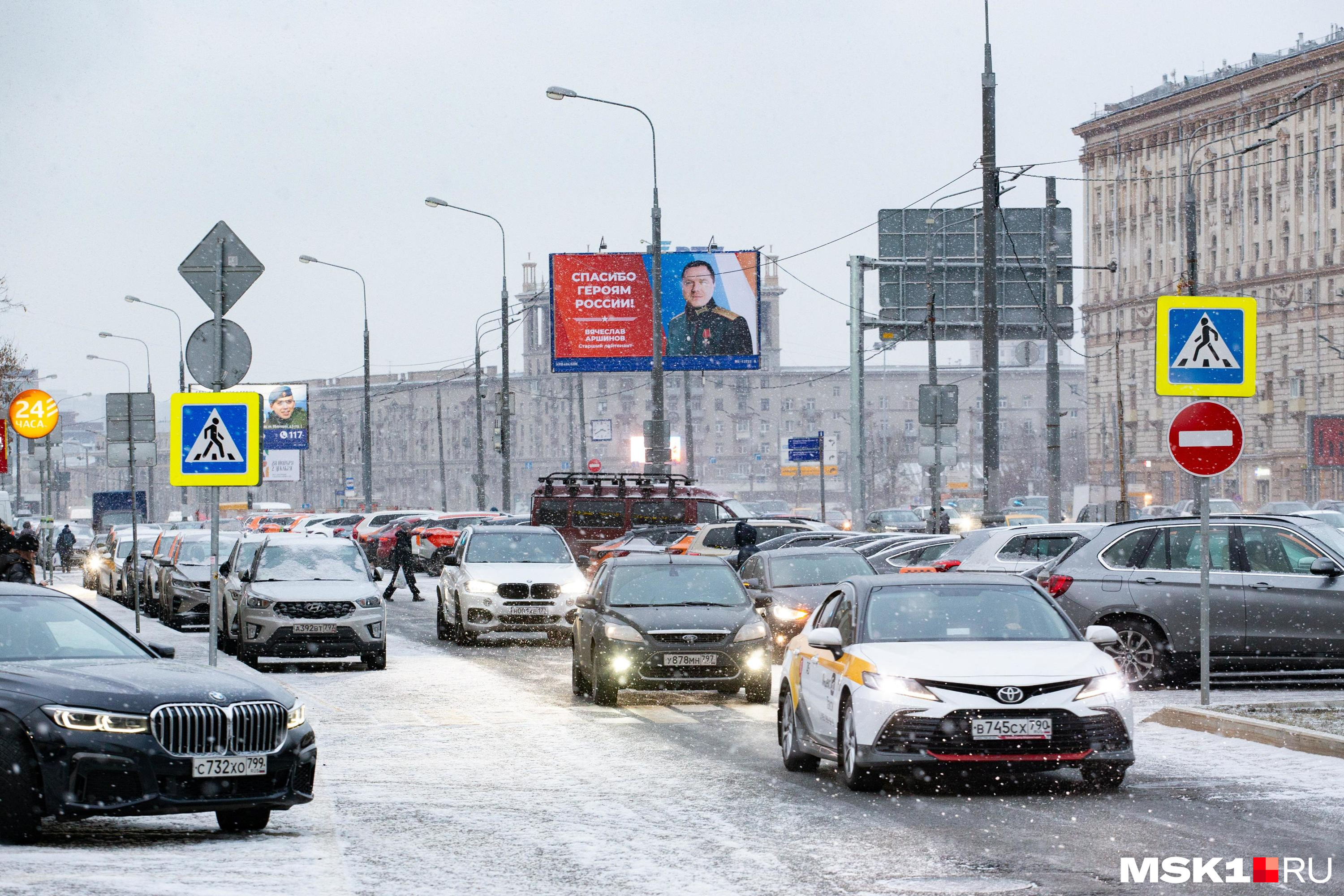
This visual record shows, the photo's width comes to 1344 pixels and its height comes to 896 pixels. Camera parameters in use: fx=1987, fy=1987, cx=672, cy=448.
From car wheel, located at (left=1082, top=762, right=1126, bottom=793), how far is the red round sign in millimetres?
4451

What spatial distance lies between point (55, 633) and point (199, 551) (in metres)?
21.7

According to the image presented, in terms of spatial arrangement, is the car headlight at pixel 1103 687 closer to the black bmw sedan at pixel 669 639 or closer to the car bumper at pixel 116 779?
the car bumper at pixel 116 779

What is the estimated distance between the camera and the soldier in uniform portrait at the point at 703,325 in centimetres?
5959

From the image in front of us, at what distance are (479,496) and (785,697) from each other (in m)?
52.3

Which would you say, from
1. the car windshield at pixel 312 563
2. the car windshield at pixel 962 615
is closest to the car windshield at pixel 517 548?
the car windshield at pixel 312 563

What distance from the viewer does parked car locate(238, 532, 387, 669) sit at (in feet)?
72.9

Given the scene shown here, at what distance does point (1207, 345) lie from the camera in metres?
15.6

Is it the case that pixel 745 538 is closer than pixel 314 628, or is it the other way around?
pixel 314 628

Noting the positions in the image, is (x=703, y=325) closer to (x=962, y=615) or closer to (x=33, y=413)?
(x=33, y=413)

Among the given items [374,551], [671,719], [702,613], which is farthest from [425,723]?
[374,551]

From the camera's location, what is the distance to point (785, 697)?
13328 millimetres

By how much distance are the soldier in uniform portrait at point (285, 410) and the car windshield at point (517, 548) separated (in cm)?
5997

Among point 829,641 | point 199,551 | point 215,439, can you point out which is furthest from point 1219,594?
point 199,551

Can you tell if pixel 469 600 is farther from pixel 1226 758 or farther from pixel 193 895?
pixel 193 895
